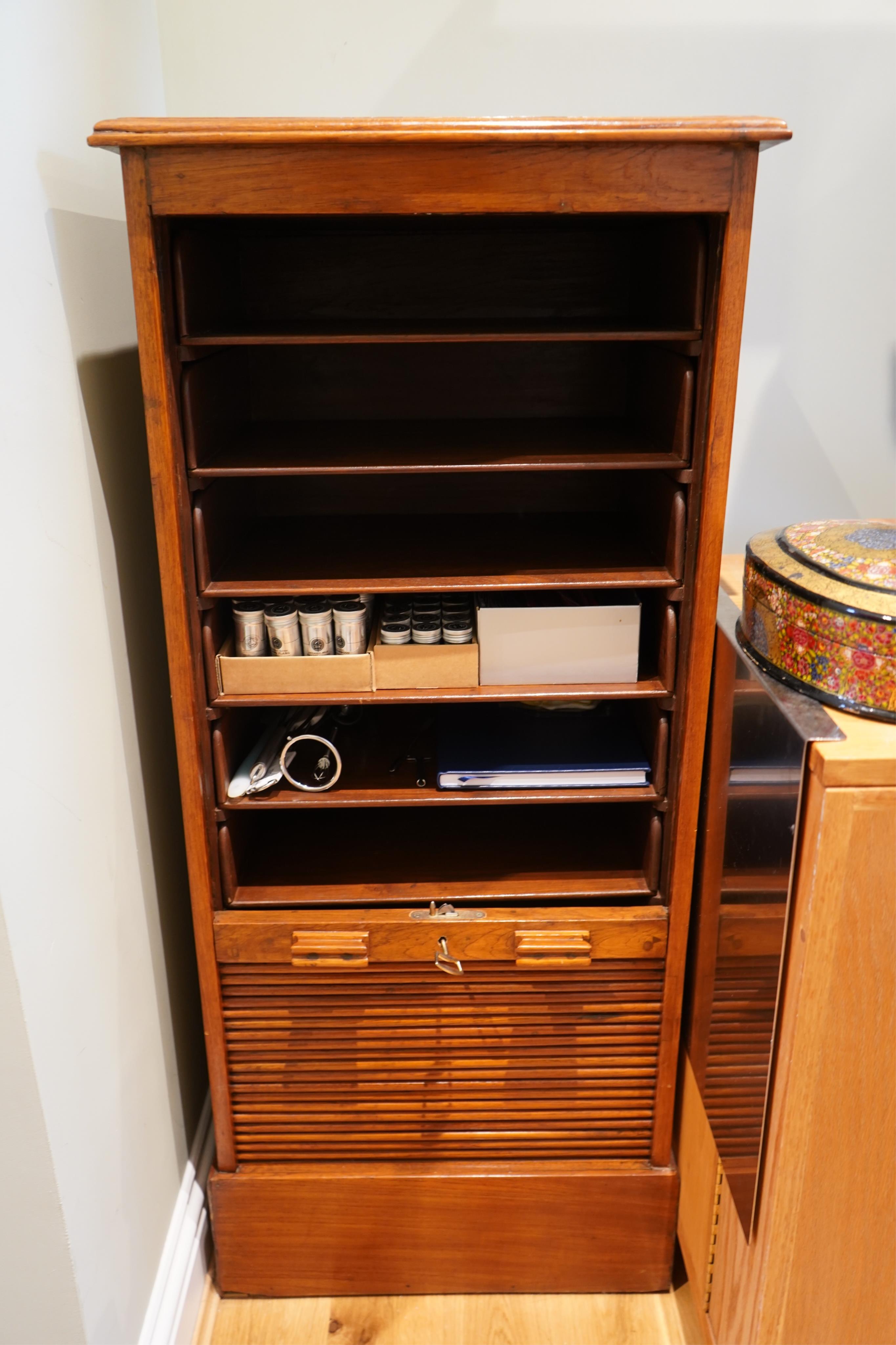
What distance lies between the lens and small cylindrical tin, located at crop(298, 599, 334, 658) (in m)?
1.19

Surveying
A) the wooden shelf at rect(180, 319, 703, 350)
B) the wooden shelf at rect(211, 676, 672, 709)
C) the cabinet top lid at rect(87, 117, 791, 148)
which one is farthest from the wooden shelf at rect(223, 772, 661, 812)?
the cabinet top lid at rect(87, 117, 791, 148)

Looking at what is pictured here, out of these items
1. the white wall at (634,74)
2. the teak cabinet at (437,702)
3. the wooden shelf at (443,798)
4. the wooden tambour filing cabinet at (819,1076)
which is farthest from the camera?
the white wall at (634,74)

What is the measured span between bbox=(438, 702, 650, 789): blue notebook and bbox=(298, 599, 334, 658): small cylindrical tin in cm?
21

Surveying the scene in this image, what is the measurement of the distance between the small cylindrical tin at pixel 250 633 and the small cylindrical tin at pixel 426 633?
7.0 inches

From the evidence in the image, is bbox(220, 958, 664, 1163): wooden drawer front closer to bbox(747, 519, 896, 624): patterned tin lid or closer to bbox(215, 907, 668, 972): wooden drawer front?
bbox(215, 907, 668, 972): wooden drawer front

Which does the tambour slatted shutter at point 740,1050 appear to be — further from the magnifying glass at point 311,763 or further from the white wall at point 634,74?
the white wall at point 634,74

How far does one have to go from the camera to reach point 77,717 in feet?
3.42

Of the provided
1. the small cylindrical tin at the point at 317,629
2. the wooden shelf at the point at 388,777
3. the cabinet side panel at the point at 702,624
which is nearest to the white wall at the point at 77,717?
the wooden shelf at the point at 388,777

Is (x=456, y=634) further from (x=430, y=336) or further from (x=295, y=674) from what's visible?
(x=430, y=336)

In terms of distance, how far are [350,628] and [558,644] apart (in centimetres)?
25

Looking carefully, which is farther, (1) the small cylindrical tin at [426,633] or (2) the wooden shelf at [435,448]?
(1) the small cylindrical tin at [426,633]

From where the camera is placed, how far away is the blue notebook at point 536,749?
124cm

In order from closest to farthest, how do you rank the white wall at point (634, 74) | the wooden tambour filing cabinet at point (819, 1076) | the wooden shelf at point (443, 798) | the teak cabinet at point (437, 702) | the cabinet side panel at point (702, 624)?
the wooden tambour filing cabinet at point (819, 1076), the cabinet side panel at point (702, 624), the teak cabinet at point (437, 702), the wooden shelf at point (443, 798), the white wall at point (634, 74)

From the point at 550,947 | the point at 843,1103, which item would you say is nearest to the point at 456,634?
the point at 550,947
